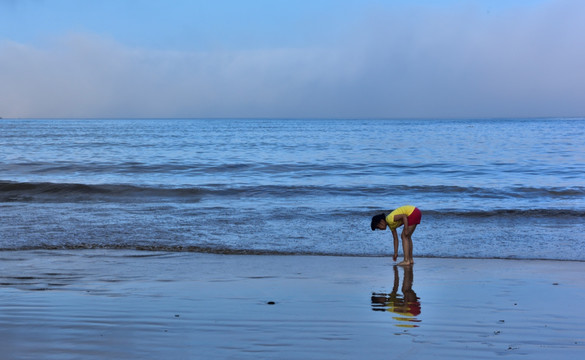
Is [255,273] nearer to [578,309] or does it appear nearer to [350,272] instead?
[350,272]

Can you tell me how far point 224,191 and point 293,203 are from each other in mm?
3807

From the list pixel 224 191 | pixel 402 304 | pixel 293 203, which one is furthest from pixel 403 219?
pixel 224 191

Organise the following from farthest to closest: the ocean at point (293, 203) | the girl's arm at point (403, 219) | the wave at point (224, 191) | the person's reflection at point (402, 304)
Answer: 1. the wave at point (224, 191)
2. the ocean at point (293, 203)
3. the girl's arm at point (403, 219)
4. the person's reflection at point (402, 304)

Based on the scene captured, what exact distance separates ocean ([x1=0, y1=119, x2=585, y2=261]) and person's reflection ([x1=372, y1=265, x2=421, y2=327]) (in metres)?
2.96

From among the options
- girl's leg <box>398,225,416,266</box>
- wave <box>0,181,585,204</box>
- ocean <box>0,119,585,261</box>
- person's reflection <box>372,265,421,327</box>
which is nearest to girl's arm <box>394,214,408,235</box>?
girl's leg <box>398,225,416,266</box>

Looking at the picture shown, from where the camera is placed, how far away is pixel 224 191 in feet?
64.5

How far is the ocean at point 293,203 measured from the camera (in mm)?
10844

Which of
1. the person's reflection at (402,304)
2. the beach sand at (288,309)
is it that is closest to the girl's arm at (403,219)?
the beach sand at (288,309)

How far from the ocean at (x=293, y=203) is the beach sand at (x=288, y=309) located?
1658 mm

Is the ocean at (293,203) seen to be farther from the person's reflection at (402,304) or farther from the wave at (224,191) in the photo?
the person's reflection at (402,304)

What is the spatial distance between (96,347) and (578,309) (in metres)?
4.77

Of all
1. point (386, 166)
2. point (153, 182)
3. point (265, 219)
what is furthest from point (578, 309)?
point (386, 166)

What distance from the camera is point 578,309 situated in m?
6.07

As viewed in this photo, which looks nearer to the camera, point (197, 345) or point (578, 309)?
point (197, 345)
